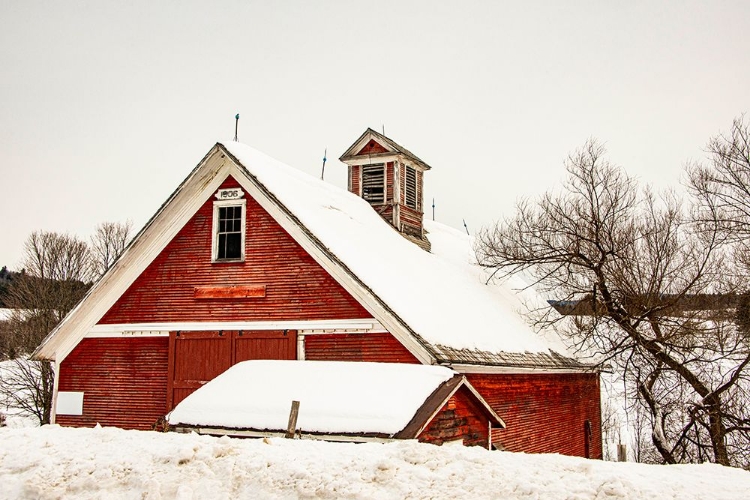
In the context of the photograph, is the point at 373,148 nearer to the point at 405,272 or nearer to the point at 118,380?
the point at 405,272

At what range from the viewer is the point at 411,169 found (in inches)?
907

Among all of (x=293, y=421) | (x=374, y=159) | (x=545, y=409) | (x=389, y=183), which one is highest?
(x=374, y=159)

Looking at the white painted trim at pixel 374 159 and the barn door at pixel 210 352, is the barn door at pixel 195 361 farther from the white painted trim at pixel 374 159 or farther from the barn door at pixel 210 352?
the white painted trim at pixel 374 159

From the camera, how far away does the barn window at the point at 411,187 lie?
2278 cm

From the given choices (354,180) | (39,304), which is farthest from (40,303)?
(354,180)

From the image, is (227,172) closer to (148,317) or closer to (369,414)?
(148,317)

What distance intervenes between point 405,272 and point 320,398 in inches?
284

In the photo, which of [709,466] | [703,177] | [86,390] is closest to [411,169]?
[703,177]

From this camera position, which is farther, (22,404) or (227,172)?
(22,404)

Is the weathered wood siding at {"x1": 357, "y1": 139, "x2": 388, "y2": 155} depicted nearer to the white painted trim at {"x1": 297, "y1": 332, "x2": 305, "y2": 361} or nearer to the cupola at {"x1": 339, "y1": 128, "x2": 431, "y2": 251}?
the cupola at {"x1": 339, "y1": 128, "x2": 431, "y2": 251}

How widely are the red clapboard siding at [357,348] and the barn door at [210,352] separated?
1.79 ft

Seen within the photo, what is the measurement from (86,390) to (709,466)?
1347cm

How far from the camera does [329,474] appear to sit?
5.55m

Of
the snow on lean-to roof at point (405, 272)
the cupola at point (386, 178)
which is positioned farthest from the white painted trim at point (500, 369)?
the cupola at point (386, 178)
